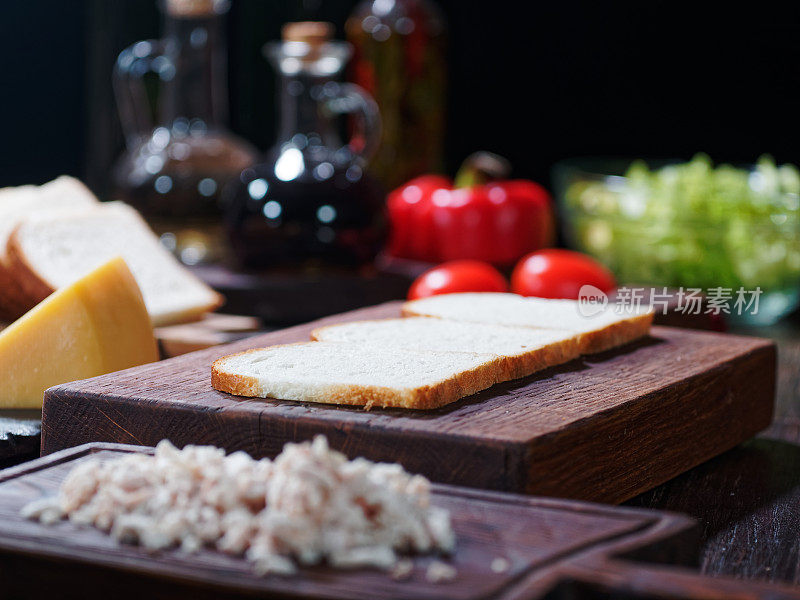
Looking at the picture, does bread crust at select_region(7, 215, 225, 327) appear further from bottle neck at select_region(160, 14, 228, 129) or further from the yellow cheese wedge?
bottle neck at select_region(160, 14, 228, 129)

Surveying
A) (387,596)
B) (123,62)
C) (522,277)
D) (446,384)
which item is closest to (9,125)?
(123,62)

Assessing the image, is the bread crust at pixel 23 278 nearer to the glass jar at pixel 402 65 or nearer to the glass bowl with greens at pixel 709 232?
the glass bowl with greens at pixel 709 232

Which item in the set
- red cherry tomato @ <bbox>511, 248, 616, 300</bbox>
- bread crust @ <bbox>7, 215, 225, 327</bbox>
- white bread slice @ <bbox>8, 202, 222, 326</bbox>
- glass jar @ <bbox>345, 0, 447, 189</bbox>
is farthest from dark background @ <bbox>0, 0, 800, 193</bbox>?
bread crust @ <bbox>7, 215, 225, 327</bbox>

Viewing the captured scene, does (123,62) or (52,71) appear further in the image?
(52,71)

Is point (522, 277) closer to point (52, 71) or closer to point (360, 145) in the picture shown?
point (360, 145)

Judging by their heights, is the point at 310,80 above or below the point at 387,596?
above

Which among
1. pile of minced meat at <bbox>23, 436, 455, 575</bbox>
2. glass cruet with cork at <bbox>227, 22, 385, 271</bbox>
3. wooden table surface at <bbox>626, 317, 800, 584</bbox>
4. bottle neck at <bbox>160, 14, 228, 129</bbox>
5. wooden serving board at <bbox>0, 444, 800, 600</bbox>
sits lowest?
wooden table surface at <bbox>626, 317, 800, 584</bbox>
